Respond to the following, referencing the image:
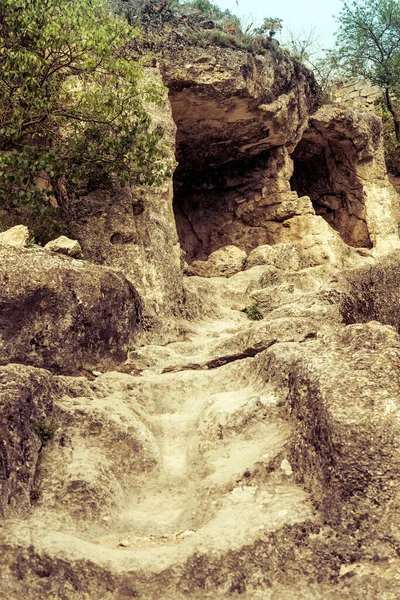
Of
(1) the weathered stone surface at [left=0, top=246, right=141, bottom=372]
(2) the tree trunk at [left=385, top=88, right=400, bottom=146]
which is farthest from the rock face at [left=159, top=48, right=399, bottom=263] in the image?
(1) the weathered stone surface at [left=0, top=246, right=141, bottom=372]

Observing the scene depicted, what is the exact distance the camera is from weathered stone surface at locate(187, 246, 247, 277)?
14.1 meters

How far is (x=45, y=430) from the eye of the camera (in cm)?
539

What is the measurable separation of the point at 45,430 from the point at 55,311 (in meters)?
2.07

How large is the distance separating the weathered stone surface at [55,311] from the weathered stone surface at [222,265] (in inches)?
246

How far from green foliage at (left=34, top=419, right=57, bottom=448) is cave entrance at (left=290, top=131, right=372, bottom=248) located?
13430mm

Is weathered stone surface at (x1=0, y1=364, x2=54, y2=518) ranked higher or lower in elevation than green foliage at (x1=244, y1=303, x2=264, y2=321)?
lower

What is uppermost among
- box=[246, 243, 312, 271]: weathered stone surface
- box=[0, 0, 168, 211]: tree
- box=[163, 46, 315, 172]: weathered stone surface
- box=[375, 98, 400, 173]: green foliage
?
box=[375, 98, 400, 173]: green foliage

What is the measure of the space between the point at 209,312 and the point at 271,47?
23.4 feet

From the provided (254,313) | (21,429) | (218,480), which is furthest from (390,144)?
(21,429)

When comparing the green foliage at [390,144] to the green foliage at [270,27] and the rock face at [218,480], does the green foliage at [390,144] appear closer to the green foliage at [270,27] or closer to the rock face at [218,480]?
the green foliage at [270,27]

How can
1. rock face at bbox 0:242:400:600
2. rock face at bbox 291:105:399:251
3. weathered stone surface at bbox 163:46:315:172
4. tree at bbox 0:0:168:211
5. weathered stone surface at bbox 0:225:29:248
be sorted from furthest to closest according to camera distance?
rock face at bbox 291:105:399:251 → weathered stone surface at bbox 163:46:315:172 → tree at bbox 0:0:168:211 → weathered stone surface at bbox 0:225:29:248 → rock face at bbox 0:242:400:600

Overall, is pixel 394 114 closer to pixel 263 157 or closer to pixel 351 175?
pixel 351 175

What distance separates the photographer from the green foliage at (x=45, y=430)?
17.5 ft

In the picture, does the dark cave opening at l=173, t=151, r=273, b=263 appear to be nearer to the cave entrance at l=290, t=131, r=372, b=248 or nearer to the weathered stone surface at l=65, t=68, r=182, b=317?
the cave entrance at l=290, t=131, r=372, b=248
